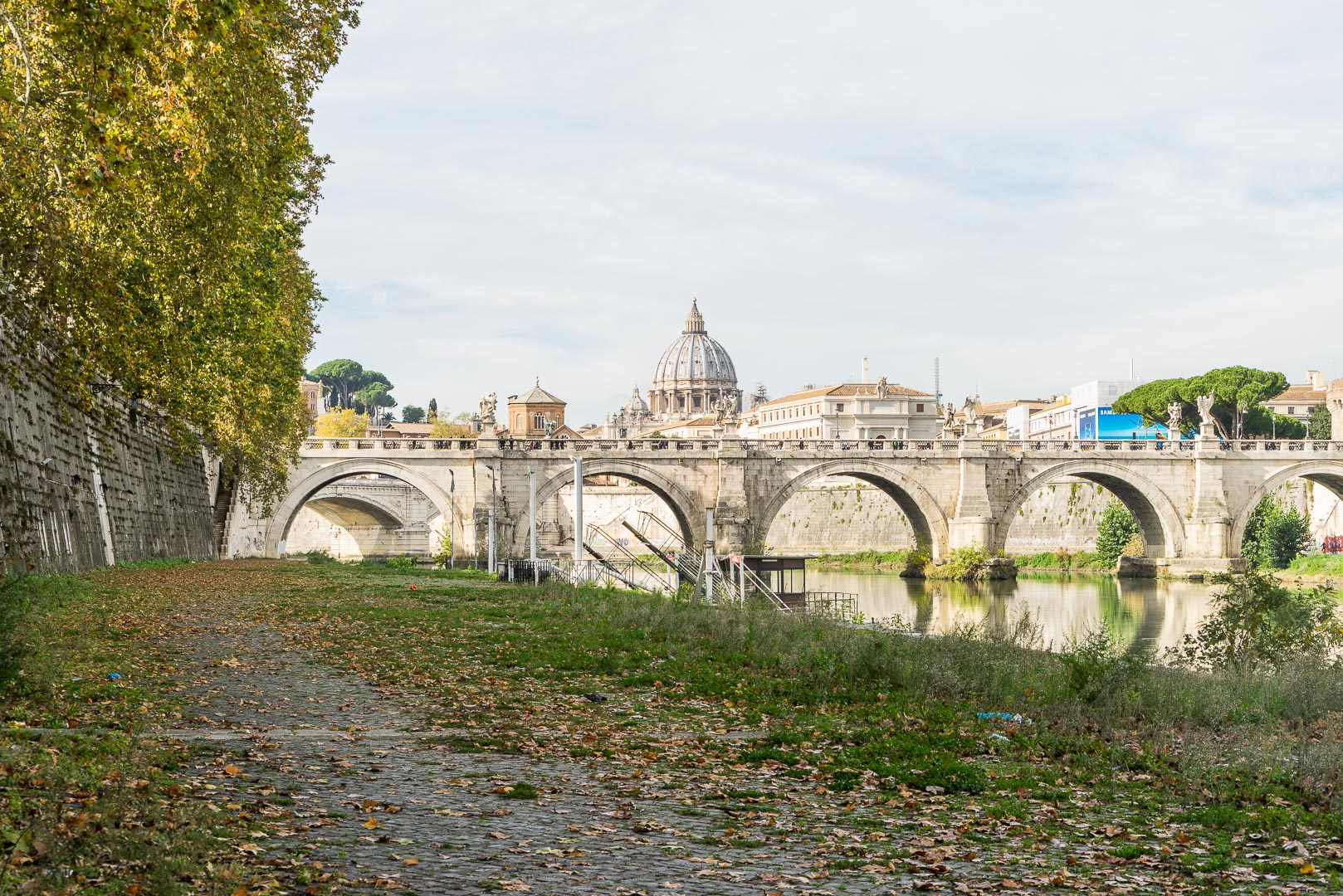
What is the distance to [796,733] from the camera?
33.6 feet

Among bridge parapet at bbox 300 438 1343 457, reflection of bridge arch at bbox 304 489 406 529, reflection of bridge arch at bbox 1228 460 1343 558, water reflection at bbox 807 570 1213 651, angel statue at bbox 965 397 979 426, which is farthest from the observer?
reflection of bridge arch at bbox 304 489 406 529

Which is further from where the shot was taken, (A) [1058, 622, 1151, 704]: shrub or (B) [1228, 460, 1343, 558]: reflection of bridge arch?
(B) [1228, 460, 1343, 558]: reflection of bridge arch

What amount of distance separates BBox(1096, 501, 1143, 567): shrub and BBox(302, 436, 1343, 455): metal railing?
5256 mm

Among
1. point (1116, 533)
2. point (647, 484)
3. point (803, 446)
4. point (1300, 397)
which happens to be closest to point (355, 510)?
point (647, 484)

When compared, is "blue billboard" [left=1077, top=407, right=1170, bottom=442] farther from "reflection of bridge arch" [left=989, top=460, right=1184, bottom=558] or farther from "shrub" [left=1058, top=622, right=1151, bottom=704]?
"shrub" [left=1058, top=622, right=1151, bottom=704]

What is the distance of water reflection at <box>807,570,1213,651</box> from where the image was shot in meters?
40.0

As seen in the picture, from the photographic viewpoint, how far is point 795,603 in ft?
138

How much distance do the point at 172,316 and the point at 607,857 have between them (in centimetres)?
1234

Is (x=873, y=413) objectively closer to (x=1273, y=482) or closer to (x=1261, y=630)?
(x=1273, y=482)

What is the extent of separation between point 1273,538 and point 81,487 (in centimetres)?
5991

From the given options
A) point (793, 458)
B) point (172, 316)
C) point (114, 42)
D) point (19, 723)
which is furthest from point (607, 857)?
point (793, 458)

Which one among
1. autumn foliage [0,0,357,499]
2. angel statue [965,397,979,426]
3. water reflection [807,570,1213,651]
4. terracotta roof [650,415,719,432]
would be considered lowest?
water reflection [807,570,1213,651]

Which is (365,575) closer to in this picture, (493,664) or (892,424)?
(493,664)

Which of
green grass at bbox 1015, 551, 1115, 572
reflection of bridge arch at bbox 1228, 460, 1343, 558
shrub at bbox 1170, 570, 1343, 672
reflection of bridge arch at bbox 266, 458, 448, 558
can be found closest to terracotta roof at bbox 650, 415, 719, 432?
green grass at bbox 1015, 551, 1115, 572
